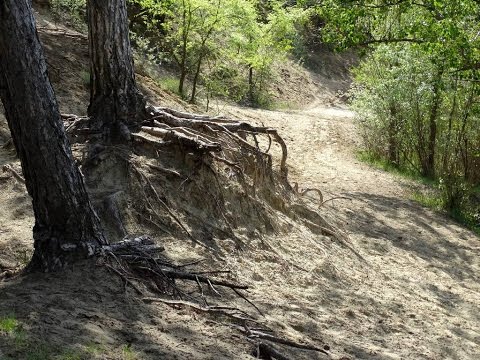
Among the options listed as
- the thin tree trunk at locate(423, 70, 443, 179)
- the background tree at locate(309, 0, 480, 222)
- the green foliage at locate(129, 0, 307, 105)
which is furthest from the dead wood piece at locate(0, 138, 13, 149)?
the thin tree trunk at locate(423, 70, 443, 179)

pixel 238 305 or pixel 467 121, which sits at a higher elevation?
pixel 467 121

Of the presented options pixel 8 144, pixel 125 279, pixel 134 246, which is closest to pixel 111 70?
pixel 8 144

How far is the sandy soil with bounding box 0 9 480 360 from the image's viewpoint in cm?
421

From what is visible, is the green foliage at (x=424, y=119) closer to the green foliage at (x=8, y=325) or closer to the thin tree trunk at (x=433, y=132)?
the thin tree trunk at (x=433, y=132)

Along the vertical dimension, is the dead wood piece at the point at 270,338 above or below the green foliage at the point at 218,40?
below

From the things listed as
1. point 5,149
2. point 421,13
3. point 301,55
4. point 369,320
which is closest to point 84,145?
point 5,149

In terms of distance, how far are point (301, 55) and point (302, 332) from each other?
27041 millimetres

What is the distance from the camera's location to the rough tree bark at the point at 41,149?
442cm

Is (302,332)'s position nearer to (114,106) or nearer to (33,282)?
(33,282)

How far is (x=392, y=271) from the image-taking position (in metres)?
8.59

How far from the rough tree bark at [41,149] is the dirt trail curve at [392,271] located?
7.34 ft

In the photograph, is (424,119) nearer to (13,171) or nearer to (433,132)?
(433,132)

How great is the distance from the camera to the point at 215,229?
6.80 m

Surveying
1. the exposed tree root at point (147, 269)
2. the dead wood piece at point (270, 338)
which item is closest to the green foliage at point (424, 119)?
the exposed tree root at point (147, 269)
